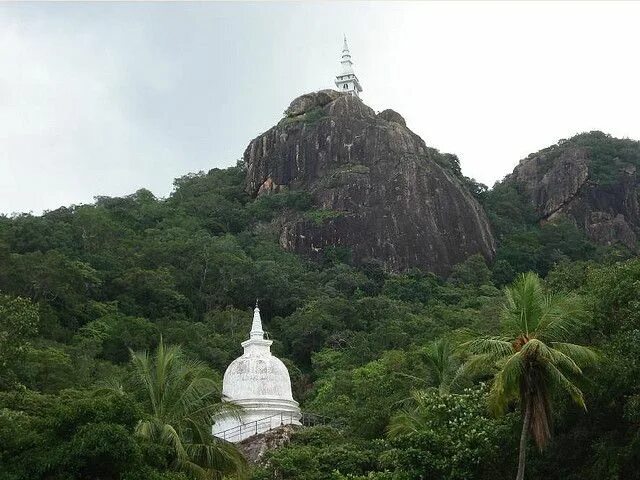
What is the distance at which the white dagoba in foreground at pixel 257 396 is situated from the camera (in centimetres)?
3108

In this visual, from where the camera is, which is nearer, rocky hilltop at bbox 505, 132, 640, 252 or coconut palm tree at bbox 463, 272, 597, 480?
coconut palm tree at bbox 463, 272, 597, 480

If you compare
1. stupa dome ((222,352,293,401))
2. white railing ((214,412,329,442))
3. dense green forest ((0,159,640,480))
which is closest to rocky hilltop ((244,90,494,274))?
dense green forest ((0,159,640,480))

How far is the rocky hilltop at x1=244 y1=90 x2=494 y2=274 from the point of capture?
78.2 m

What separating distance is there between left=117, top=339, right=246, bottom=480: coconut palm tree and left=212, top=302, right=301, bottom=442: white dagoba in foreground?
7245 millimetres

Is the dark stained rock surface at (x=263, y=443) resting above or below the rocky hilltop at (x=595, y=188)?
below

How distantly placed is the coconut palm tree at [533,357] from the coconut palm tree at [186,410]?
6.33 metres

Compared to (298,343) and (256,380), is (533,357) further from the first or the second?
(298,343)

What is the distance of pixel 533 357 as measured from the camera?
63.7ft

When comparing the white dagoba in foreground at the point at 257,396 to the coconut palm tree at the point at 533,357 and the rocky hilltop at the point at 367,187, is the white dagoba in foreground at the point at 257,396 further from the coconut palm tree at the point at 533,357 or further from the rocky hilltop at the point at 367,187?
the rocky hilltop at the point at 367,187

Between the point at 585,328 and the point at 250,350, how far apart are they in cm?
1337

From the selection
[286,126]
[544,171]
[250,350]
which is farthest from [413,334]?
[544,171]

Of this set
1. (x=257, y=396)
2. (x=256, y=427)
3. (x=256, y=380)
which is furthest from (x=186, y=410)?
(x=256, y=380)

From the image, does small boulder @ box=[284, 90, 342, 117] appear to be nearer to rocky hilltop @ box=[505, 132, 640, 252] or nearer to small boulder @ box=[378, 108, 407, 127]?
small boulder @ box=[378, 108, 407, 127]

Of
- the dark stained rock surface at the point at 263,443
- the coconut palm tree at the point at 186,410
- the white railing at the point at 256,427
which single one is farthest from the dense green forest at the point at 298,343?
the white railing at the point at 256,427
